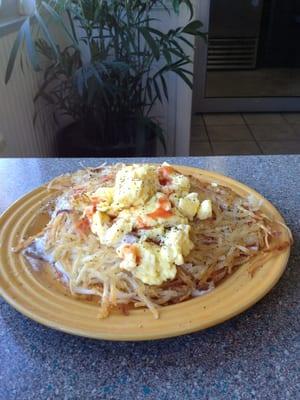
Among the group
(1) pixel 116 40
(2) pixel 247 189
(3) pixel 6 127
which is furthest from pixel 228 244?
(1) pixel 116 40

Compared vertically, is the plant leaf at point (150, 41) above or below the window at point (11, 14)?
below

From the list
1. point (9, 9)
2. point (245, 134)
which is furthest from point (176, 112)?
point (9, 9)

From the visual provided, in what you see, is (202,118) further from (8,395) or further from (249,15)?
(8,395)

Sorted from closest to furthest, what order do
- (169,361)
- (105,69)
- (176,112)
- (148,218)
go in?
(169,361)
(148,218)
(105,69)
(176,112)

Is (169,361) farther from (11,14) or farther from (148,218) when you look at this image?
(11,14)

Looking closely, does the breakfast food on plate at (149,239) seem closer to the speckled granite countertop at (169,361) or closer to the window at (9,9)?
the speckled granite countertop at (169,361)

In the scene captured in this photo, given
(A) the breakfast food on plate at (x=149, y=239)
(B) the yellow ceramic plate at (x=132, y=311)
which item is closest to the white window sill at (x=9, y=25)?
(A) the breakfast food on plate at (x=149, y=239)

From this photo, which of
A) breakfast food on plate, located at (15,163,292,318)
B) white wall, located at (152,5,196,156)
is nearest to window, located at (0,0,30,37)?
white wall, located at (152,5,196,156)
